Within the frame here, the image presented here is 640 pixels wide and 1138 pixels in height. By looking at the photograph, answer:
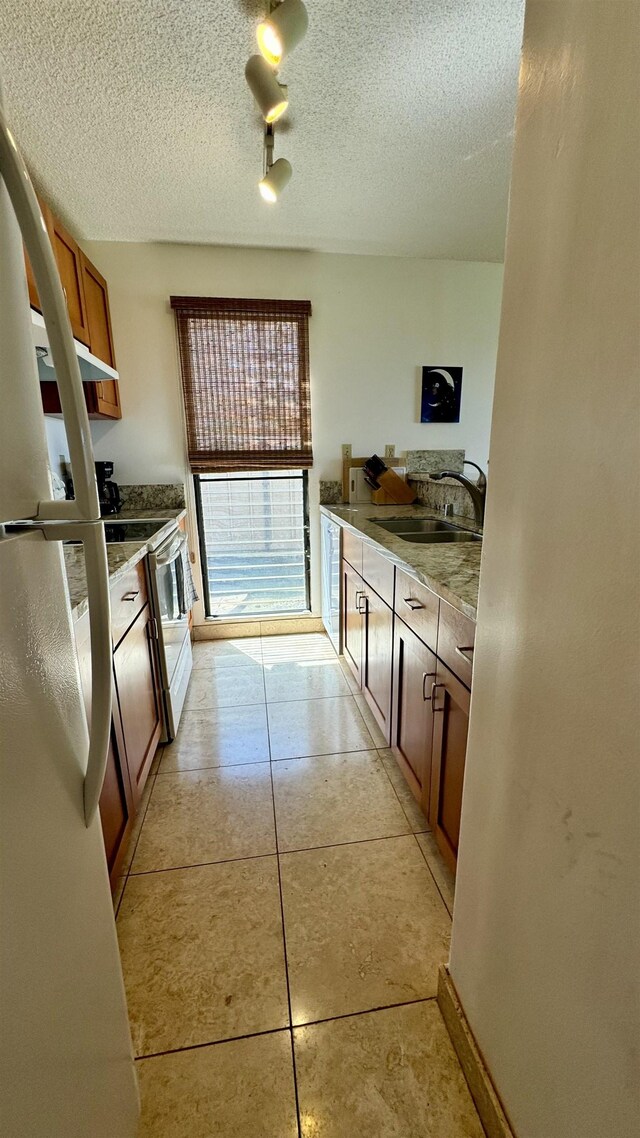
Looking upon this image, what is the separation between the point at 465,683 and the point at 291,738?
1243 millimetres

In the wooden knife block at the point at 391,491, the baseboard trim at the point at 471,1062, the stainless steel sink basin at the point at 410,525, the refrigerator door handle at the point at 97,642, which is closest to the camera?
the refrigerator door handle at the point at 97,642

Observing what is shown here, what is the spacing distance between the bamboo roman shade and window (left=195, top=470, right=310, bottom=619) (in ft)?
0.68

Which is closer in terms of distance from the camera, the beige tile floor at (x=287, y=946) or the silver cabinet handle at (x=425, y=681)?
the beige tile floor at (x=287, y=946)

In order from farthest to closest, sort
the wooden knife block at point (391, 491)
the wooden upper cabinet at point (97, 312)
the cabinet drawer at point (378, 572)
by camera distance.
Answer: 1. the wooden knife block at point (391, 491)
2. the wooden upper cabinet at point (97, 312)
3. the cabinet drawer at point (378, 572)

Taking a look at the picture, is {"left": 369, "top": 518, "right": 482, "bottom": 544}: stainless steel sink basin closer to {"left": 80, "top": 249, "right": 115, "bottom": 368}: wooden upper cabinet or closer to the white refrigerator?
the white refrigerator

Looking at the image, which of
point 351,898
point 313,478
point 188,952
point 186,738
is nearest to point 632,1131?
point 351,898

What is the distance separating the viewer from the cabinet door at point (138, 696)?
1.50 m

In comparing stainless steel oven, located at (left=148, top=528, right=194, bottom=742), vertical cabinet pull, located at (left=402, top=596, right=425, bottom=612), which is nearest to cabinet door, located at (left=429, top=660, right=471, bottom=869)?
vertical cabinet pull, located at (left=402, top=596, right=425, bottom=612)

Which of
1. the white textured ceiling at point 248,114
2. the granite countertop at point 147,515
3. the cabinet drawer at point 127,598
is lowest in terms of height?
the cabinet drawer at point 127,598

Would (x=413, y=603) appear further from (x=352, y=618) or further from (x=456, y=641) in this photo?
(x=352, y=618)

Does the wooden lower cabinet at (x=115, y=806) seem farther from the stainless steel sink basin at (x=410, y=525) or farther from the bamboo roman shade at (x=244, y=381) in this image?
the bamboo roman shade at (x=244, y=381)

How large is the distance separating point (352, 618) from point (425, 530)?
674 mm

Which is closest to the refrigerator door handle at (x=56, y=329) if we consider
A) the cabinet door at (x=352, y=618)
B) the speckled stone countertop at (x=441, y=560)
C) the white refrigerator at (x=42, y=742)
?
the white refrigerator at (x=42, y=742)

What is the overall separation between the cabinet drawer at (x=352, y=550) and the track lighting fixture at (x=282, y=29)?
1688 millimetres
